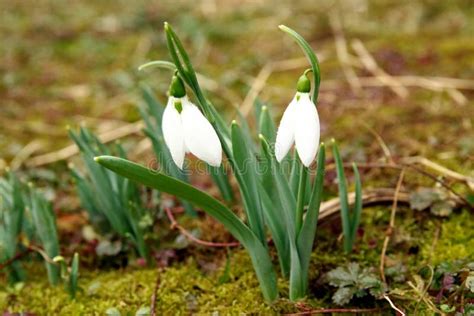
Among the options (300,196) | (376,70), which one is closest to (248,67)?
(376,70)

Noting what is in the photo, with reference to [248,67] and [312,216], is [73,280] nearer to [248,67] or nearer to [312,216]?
[312,216]

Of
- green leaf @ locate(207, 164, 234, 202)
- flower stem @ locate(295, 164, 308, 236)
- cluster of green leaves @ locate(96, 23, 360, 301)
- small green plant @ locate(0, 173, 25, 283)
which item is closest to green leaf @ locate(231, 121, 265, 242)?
cluster of green leaves @ locate(96, 23, 360, 301)

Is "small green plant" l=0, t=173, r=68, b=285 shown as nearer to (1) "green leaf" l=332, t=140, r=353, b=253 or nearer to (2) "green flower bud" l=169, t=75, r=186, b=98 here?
(2) "green flower bud" l=169, t=75, r=186, b=98

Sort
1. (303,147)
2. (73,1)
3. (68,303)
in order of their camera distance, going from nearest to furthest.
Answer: (303,147), (68,303), (73,1)

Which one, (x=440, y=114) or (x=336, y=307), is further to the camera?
(x=440, y=114)

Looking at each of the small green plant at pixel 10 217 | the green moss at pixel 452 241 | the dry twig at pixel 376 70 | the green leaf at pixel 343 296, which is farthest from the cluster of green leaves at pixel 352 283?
→ the dry twig at pixel 376 70

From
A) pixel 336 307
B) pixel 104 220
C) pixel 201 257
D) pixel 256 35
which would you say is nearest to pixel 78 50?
pixel 256 35

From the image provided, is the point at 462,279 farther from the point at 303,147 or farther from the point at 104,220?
the point at 104,220
